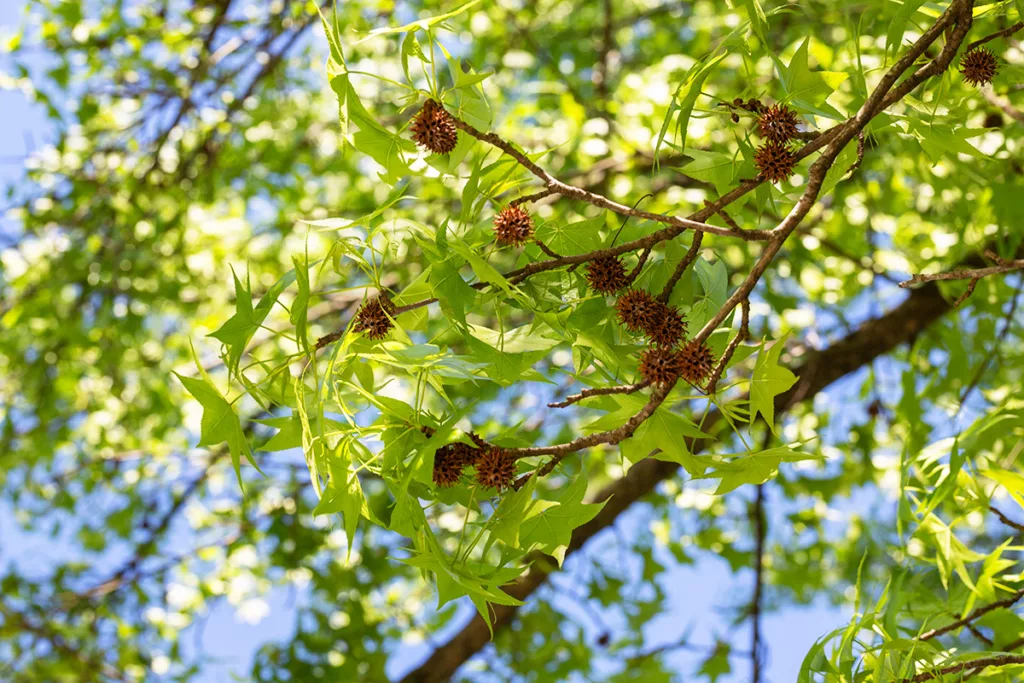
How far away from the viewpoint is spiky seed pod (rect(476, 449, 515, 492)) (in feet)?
1.93

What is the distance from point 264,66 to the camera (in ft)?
7.14

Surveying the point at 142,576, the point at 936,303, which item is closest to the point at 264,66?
the point at 142,576

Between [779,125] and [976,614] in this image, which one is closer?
[779,125]

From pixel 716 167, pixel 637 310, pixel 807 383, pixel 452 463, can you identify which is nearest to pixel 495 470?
pixel 452 463

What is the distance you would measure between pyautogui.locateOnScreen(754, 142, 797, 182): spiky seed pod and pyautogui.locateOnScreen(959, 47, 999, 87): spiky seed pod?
0.53 ft

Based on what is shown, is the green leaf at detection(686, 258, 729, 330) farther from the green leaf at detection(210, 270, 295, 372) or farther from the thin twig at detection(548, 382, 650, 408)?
the green leaf at detection(210, 270, 295, 372)

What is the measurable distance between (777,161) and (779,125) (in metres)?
0.03

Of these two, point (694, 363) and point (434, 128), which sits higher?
point (434, 128)

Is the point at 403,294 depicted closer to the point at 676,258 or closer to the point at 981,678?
the point at 676,258

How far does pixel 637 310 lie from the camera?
1.99 ft

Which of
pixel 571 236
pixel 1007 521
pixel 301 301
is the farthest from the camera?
pixel 1007 521

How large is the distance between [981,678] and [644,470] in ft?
3.44

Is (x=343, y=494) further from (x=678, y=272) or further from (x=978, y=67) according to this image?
(x=978, y=67)

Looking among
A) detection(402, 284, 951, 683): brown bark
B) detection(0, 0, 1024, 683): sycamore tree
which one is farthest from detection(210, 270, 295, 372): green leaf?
detection(402, 284, 951, 683): brown bark
